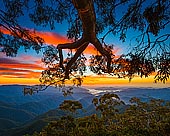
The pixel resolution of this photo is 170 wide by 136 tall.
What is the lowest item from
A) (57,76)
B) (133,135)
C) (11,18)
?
(133,135)

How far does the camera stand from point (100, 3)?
4.24m

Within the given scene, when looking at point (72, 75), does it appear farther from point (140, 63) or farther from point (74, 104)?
point (74, 104)

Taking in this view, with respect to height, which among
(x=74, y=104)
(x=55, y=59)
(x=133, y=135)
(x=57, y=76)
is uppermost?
(x=55, y=59)

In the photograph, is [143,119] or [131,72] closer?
[131,72]

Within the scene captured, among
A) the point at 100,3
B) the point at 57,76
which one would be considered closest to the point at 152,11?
the point at 100,3

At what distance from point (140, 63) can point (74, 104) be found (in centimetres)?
676

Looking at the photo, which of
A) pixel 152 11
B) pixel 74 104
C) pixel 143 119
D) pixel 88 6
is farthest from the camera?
pixel 74 104

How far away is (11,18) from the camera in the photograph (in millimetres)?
4789

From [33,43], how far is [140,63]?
2343 mm

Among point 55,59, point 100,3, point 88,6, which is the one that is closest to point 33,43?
point 55,59

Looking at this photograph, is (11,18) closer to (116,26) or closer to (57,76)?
(57,76)

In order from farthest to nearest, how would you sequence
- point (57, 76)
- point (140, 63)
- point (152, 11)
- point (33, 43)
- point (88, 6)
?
point (33, 43) → point (57, 76) → point (140, 63) → point (152, 11) → point (88, 6)

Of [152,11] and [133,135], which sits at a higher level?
[152,11]

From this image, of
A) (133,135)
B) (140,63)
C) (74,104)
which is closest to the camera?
(140,63)
